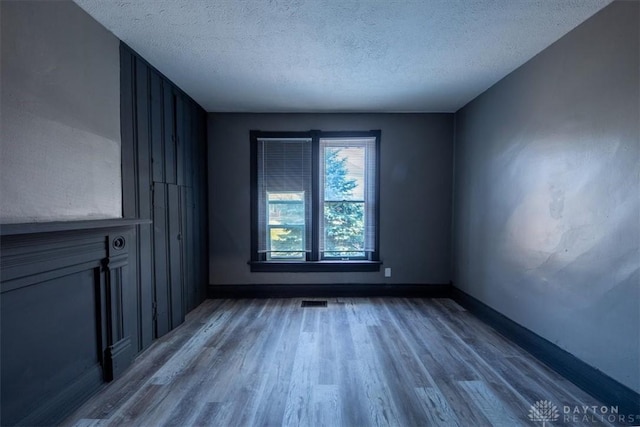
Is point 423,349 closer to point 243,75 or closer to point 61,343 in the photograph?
point 61,343

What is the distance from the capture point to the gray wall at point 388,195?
3689 mm

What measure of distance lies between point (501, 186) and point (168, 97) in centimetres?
354

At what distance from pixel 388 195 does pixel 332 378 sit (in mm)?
2469

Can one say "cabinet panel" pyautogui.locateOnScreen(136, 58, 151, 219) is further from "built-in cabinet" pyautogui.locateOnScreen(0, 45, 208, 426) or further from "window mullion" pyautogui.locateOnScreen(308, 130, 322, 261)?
"window mullion" pyautogui.locateOnScreen(308, 130, 322, 261)

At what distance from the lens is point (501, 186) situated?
8.86ft

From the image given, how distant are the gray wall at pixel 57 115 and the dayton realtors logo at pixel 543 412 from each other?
309 centimetres

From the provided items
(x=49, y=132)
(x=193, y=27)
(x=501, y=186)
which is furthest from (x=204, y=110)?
(x=501, y=186)

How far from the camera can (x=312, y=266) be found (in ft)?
12.2

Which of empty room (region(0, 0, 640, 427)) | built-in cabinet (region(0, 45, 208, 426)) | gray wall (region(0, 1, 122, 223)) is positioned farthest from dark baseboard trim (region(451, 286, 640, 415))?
gray wall (region(0, 1, 122, 223))

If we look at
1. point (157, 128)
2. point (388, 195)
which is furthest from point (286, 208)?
point (157, 128)

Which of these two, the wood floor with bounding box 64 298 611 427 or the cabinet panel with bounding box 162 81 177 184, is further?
the cabinet panel with bounding box 162 81 177 184

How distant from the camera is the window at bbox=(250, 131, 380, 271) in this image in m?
3.70

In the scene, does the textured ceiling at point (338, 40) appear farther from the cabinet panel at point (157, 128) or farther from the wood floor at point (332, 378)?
the wood floor at point (332, 378)

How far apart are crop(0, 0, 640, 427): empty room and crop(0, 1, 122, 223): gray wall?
1 centimetres
